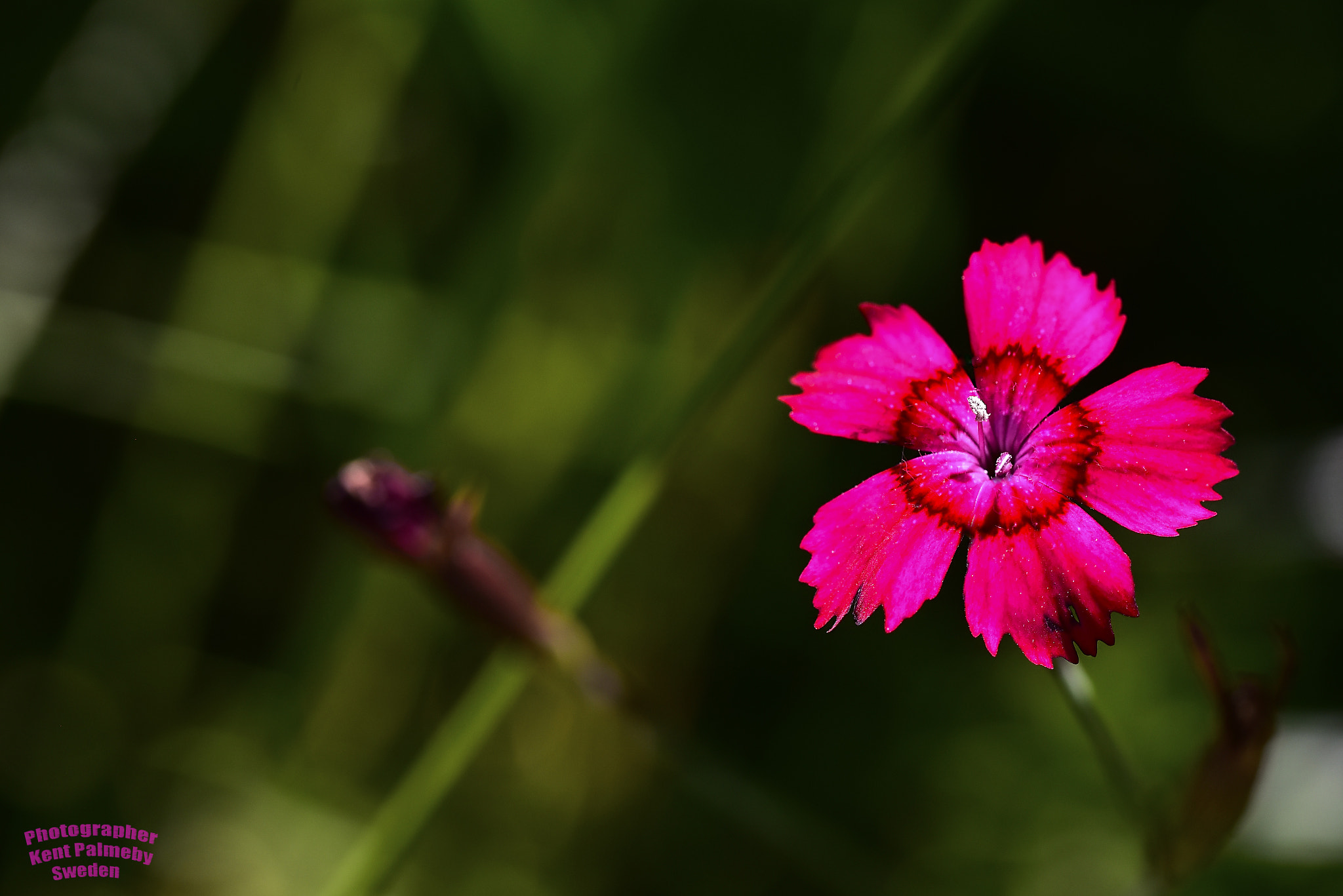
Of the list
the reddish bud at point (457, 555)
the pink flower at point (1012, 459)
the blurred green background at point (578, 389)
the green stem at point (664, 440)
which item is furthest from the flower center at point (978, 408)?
the blurred green background at point (578, 389)

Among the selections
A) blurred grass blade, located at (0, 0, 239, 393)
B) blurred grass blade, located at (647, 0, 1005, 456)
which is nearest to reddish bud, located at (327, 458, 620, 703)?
blurred grass blade, located at (647, 0, 1005, 456)

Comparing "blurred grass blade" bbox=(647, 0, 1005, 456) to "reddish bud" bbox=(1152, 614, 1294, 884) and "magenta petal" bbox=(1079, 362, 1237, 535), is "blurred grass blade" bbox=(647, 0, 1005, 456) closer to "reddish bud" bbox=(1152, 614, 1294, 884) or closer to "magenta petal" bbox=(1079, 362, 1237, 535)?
"magenta petal" bbox=(1079, 362, 1237, 535)

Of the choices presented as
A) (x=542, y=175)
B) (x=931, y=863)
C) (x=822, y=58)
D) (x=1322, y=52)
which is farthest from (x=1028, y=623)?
(x=1322, y=52)

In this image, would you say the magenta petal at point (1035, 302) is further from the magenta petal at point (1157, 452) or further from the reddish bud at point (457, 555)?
the reddish bud at point (457, 555)

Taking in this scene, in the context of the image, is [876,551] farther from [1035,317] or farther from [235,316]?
[235,316]

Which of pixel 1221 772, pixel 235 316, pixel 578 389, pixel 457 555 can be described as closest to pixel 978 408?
pixel 1221 772
